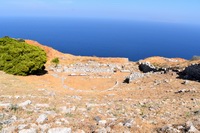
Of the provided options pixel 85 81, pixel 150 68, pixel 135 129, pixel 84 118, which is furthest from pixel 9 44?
pixel 135 129

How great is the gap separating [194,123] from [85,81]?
30.4 m

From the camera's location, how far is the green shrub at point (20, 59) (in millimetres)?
40250

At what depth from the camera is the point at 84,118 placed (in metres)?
14.3

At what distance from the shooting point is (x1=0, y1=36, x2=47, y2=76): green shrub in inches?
1585

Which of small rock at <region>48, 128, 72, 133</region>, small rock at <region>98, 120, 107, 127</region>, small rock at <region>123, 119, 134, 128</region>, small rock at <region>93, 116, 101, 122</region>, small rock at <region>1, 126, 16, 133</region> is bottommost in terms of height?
small rock at <region>93, 116, 101, 122</region>

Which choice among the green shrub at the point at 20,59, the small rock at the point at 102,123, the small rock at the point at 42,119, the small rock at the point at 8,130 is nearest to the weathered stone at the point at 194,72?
the small rock at the point at 102,123

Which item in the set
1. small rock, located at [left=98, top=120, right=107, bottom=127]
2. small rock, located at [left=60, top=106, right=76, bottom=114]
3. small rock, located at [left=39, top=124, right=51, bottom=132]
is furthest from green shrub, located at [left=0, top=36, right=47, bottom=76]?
small rock, located at [left=39, top=124, right=51, bottom=132]

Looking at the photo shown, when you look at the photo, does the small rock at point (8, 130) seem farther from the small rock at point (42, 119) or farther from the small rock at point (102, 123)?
the small rock at point (102, 123)

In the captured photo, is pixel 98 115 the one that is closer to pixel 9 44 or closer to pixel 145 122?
pixel 145 122

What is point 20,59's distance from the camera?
137 feet

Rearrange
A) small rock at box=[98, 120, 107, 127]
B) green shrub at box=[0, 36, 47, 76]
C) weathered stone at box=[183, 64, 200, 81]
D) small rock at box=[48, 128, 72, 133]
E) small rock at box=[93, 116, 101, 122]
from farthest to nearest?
green shrub at box=[0, 36, 47, 76]
weathered stone at box=[183, 64, 200, 81]
small rock at box=[93, 116, 101, 122]
small rock at box=[98, 120, 107, 127]
small rock at box=[48, 128, 72, 133]

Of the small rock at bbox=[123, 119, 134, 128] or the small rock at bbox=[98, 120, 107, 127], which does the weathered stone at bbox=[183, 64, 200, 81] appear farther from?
the small rock at bbox=[98, 120, 107, 127]

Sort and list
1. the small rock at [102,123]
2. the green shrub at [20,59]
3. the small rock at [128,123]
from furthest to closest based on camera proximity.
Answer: the green shrub at [20,59]
the small rock at [102,123]
the small rock at [128,123]

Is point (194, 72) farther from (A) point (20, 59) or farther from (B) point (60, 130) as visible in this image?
(A) point (20, 59)
